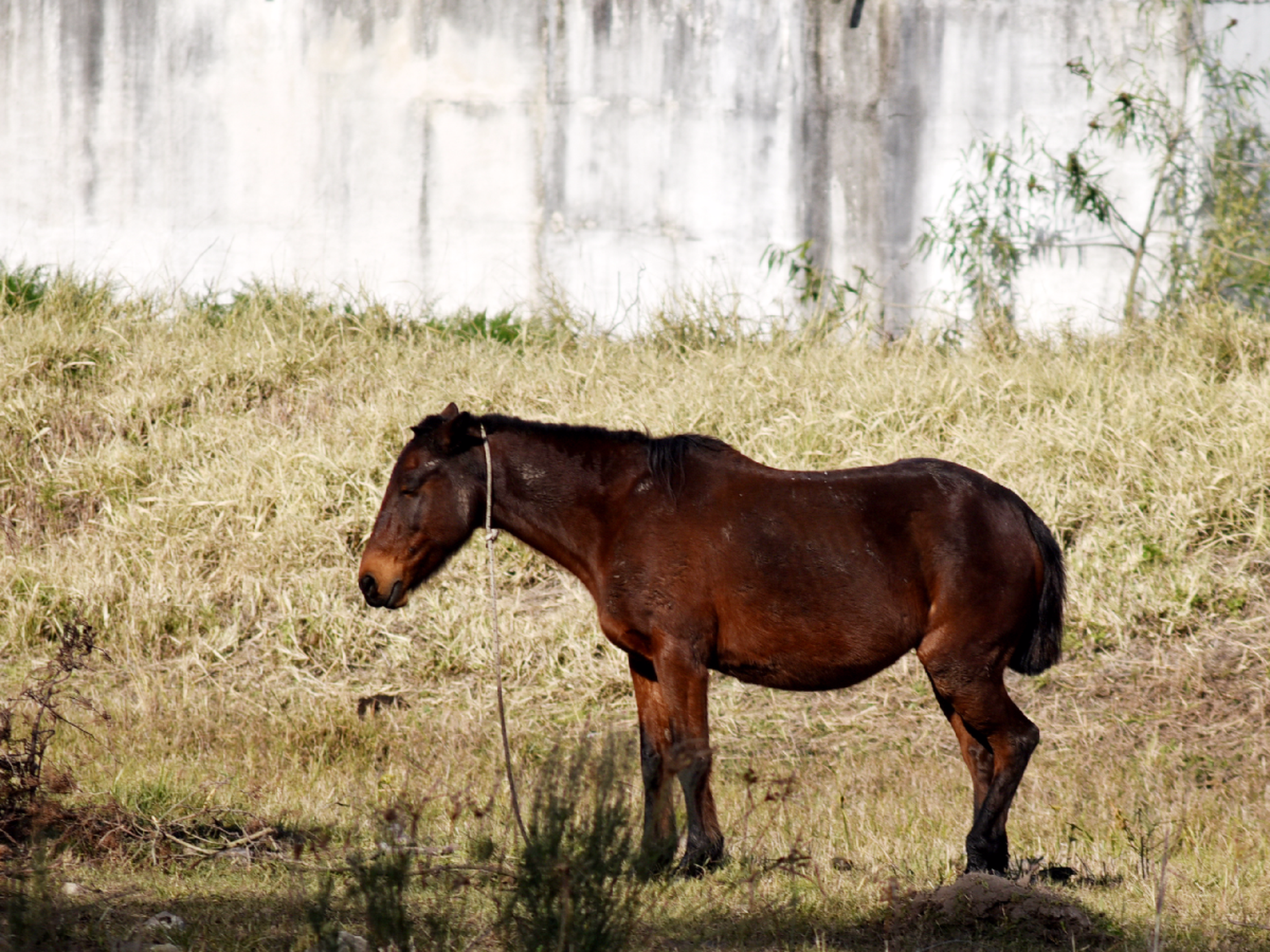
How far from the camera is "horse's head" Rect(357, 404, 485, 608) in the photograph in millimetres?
5863

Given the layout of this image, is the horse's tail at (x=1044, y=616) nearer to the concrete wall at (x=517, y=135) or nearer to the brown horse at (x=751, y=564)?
the brown horse at (x=751, y=564)

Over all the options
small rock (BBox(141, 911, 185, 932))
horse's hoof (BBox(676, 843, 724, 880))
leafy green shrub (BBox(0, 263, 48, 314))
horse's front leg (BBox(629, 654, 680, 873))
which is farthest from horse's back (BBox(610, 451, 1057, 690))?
leafy green shrub (BBox(0, 263, 48, 314))

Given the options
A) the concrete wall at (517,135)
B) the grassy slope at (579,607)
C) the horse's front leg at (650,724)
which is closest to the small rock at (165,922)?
the grassy slope at (579,607)

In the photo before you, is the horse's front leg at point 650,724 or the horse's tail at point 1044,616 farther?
the horse's tail at point 1044,616

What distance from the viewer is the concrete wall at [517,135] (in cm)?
1398

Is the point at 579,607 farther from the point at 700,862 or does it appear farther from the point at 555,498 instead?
the point at 700,862

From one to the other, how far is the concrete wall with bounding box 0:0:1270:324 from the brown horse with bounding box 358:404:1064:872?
27.0 ft

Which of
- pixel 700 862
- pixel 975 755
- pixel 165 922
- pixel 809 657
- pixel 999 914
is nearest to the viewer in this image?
pixel 165 922

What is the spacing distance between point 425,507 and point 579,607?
409 centimetres

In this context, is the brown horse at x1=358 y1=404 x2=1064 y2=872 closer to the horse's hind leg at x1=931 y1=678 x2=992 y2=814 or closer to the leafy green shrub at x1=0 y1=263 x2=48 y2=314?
the horse's hind leg at x1=931 y1=678 x2=992 y2=814

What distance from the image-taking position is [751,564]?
5.69 meters

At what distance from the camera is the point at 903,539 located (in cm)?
570

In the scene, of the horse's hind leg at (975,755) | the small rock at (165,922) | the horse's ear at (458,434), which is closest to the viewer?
the small rock at (165,922)

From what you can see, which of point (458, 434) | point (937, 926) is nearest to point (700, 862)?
point (937, 926)
